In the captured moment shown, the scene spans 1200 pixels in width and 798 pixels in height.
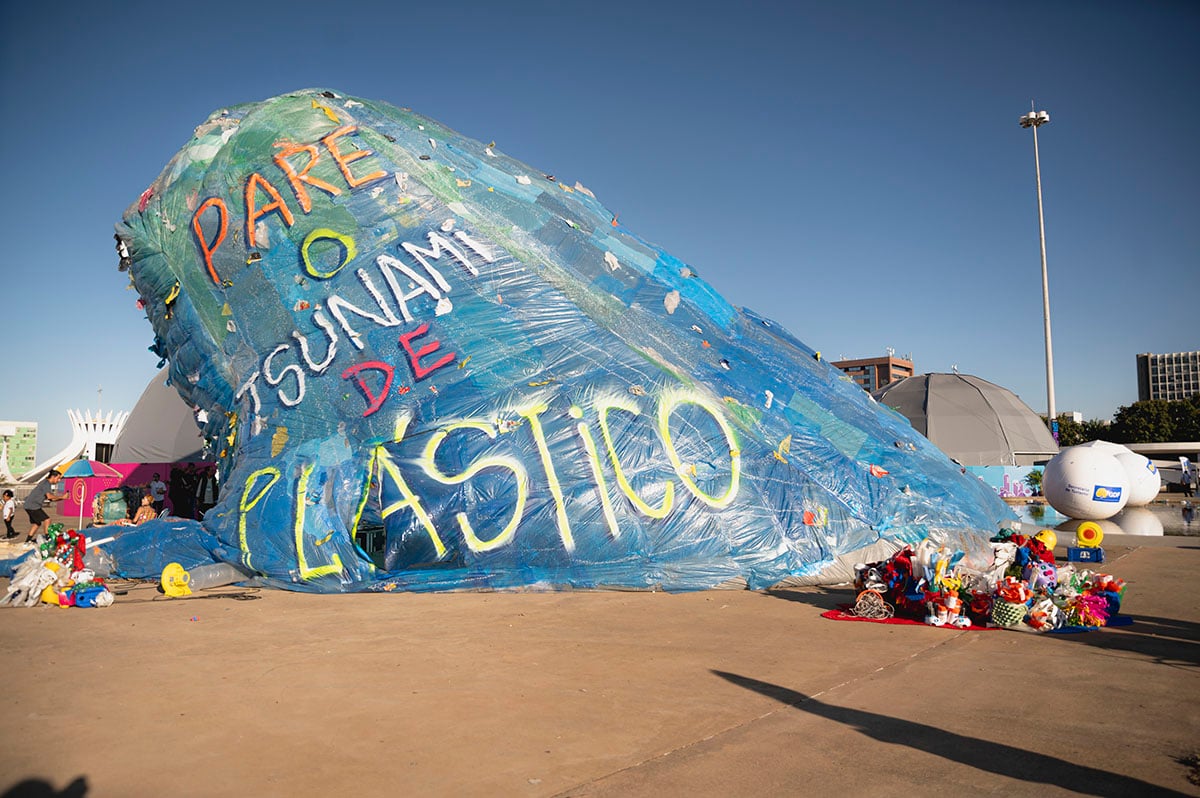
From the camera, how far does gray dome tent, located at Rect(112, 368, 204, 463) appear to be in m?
30.9

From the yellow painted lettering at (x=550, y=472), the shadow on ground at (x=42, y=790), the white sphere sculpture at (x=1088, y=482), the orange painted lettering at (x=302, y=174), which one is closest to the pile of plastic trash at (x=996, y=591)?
the yellow painted lettering at (x=550, y=472)

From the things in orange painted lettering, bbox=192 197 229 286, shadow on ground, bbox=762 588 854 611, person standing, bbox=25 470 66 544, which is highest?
orange painted lettering, bbox=192 197 229 286

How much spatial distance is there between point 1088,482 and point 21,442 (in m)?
92.6

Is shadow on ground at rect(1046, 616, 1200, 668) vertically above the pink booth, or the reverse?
the pink booth

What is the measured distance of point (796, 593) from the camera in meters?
11.5

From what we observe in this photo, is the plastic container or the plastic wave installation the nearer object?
the plastic container

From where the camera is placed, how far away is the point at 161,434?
31.3 metres

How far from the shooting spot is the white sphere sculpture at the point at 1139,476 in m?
23.5

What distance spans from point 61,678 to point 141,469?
2521cm

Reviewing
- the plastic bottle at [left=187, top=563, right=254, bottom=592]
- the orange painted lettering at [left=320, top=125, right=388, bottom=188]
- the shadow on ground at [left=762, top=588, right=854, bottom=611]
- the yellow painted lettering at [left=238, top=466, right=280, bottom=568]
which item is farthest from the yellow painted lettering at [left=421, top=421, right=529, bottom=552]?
the orange painted lettering at [left=320, top=125, right=388, bottom=188]

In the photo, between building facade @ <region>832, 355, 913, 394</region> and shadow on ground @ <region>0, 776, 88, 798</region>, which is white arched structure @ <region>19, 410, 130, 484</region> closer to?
shadow on ground @ <region>0, 776, 88, 798</region>

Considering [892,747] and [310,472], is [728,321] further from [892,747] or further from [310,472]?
[892,747]

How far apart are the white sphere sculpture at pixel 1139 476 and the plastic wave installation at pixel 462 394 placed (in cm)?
1023

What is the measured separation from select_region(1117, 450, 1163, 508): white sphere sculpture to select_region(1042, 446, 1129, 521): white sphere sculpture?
3.84 metres
